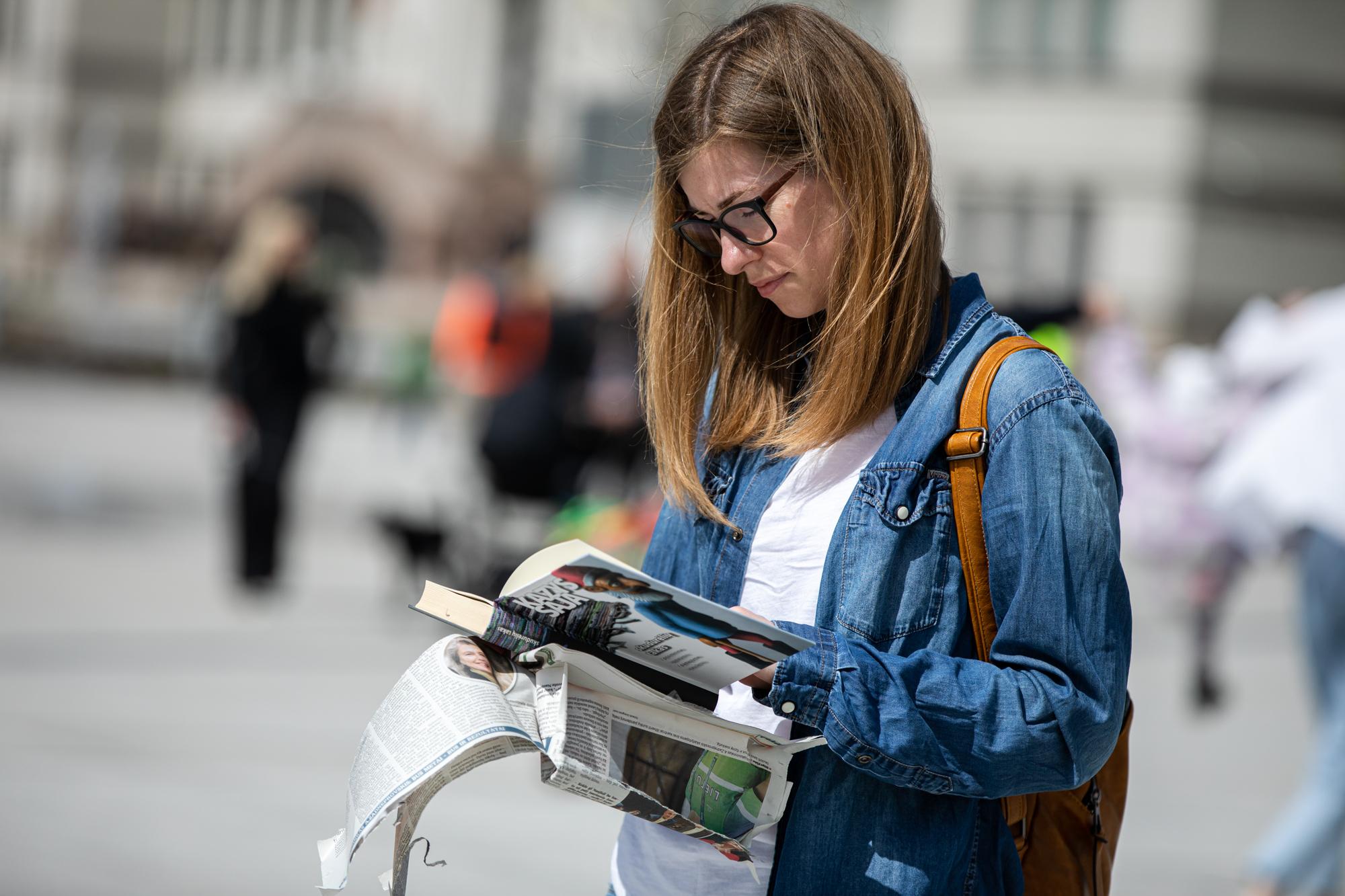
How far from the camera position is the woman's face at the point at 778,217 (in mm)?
1763

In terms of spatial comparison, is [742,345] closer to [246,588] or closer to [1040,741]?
[1040,741]

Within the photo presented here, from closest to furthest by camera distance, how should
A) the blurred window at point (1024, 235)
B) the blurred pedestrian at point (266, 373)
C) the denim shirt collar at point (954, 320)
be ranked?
the denim shirt collar at point (954, 320) < the blurred pedestrian at point (266, 373) < the blurred window at point (1024, 235)

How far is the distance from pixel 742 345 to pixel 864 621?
502mm

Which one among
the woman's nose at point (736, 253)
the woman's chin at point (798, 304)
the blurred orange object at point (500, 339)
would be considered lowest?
the blurred orange object at point (500, 339)

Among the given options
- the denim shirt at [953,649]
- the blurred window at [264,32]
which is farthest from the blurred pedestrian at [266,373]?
the blurred window at [264,32]

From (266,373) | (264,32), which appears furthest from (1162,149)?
(264,32)

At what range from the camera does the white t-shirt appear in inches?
70.1

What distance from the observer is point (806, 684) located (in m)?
1.58

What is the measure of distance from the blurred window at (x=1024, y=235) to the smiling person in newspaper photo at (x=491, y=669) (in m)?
24.9

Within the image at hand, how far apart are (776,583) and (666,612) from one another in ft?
1.01

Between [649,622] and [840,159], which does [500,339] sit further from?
[649,622]

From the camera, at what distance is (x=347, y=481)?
14.3 m

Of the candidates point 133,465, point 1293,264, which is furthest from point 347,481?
point 1293,264

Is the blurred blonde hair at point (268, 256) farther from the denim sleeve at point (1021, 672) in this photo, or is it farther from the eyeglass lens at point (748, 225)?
the denim sleeve at point (1021, 672)
